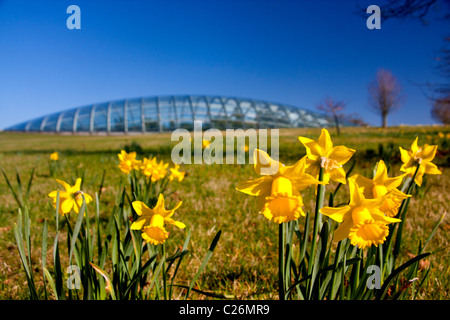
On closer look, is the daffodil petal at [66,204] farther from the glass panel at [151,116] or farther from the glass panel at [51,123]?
the glass panel at [51,123]

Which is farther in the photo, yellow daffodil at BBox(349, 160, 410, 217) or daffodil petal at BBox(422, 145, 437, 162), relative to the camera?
daffodil petal at BBox(422, 145, 437, 162)

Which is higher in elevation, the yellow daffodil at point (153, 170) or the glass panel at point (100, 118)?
the glass panel at point (100, 118)

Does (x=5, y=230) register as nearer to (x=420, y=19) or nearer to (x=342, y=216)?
(x=342, y=216)

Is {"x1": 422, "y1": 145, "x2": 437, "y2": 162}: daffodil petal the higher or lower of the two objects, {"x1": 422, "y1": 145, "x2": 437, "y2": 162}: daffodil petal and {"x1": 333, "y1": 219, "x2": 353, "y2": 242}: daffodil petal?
the higher

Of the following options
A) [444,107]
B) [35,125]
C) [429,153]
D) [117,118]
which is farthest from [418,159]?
[35,125]

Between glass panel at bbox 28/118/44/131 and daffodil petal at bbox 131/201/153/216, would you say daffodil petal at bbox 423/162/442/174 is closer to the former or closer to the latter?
daffodil petal at bbox 131/201/153/216

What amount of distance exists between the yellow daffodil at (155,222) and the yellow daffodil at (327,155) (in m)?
0.39

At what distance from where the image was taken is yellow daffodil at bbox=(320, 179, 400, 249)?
0.56m

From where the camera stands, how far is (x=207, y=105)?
27.7 meters

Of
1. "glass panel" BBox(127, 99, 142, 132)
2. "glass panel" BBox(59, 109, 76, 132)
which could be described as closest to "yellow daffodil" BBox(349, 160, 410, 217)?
"glass panel" BBox(127, 99, 142, 132)

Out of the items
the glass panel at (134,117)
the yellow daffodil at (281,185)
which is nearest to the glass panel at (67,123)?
the glass panel at (134,117)

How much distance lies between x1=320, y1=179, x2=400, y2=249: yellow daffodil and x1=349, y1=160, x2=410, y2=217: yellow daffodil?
38 mm

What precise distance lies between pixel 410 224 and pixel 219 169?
2.33 m

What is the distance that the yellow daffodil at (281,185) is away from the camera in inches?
21.6
